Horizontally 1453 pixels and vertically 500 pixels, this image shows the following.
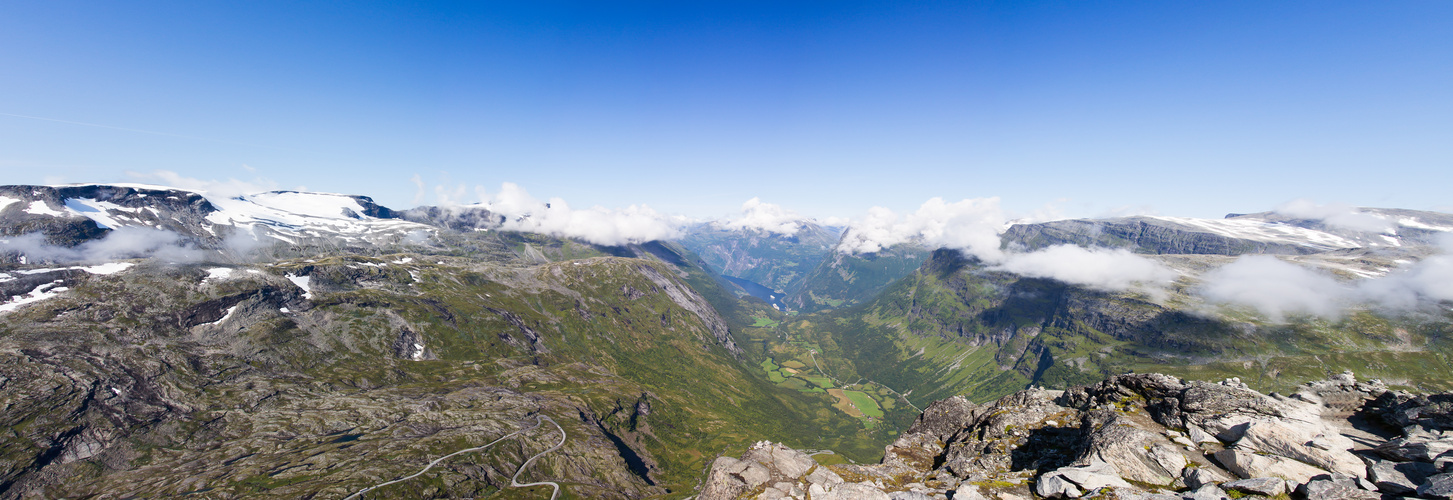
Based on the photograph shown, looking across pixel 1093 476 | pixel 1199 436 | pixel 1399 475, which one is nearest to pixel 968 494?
pixel 1093 476

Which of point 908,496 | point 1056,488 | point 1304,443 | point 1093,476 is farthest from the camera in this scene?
point 908,496

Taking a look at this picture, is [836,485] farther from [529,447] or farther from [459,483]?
[529,447]

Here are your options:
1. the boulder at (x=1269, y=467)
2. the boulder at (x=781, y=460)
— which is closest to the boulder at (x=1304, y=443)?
the boulder at (x=1269, y=467)

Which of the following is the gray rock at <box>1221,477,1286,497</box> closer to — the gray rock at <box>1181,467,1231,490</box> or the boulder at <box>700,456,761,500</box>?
Result: the gray rock at <box>1181,467,1231,490</box>

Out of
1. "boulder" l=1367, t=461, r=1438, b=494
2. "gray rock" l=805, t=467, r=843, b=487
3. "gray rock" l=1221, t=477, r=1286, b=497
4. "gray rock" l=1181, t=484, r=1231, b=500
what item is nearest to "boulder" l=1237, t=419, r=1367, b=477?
"boulder" l=1367, t=461, r=1438, b=494

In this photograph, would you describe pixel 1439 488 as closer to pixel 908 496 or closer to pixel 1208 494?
pixel 1208 494
